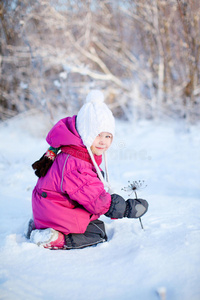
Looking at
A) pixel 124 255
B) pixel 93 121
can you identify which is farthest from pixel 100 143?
pixel 124 255

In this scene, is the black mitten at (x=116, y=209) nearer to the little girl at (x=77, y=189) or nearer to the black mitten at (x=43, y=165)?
the little girl at (x=77, y=189)

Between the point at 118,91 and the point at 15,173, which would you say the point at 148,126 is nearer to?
the point at 118,91

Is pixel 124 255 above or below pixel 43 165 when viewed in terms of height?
below

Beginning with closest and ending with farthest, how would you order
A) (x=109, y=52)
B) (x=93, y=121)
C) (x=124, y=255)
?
(x=124, y=255)
(x=93, y=121)
(x=109, y=52)

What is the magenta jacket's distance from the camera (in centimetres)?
173

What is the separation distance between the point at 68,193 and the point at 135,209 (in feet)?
1.51

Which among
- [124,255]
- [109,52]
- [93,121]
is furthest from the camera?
[109,52]

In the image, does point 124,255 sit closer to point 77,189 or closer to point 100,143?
point 77,189

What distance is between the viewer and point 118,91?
6.33 m

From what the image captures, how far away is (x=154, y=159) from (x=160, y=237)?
7.37 ft

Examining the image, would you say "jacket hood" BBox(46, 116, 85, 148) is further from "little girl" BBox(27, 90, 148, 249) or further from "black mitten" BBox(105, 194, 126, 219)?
"black mitten" BBox(105, 194, 126, 219)

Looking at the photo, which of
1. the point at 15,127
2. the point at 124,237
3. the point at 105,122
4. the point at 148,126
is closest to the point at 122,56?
the point at 148,126

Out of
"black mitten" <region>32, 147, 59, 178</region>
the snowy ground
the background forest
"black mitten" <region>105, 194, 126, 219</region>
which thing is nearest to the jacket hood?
"black mitten" <region>32, 147, 59, 178</region>

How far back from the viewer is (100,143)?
6.34 feet
